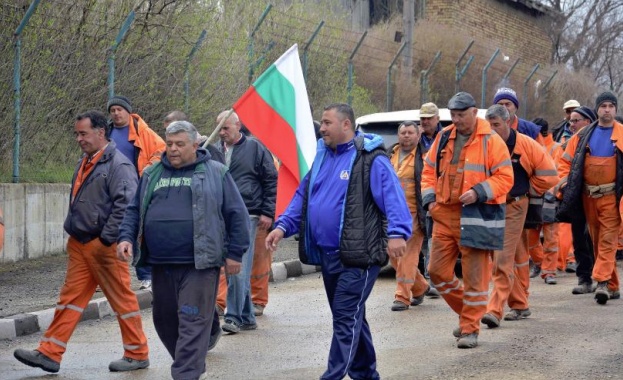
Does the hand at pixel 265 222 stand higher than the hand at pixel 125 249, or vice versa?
the hand at pixel 125 249

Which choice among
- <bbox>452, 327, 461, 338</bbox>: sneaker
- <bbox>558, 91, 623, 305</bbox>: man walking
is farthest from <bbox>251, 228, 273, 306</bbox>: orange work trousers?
<bbox>558, 91, 623, 305</bbox>: man walking

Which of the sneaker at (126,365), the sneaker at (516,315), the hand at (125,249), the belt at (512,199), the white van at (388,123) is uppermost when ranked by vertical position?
the white van at (388,123)

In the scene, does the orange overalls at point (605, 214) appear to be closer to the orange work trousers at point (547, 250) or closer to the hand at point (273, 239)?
the orange work trousers at point (547, 250)

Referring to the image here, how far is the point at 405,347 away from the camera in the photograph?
9281 millimetres

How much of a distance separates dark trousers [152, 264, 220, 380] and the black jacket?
3006 millimetres

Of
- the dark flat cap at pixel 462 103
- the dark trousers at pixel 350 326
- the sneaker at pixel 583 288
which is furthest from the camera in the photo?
the sneaker at pixel 583 288

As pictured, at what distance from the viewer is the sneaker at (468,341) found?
9047mm

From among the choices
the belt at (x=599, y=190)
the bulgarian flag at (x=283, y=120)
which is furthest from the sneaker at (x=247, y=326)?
the belt at (x=599, y=190)

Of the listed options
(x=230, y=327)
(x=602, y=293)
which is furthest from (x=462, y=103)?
(x=602, y=293)

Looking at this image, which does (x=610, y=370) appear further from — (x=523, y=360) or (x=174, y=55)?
(x=174, y=55)

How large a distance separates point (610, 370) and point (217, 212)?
2.99m

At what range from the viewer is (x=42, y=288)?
12281mm

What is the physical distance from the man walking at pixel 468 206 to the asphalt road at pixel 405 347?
1.32ft

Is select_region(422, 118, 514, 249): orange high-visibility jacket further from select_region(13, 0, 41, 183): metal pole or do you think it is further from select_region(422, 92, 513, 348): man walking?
select_region(13, 0, 41, 183): metal pole
